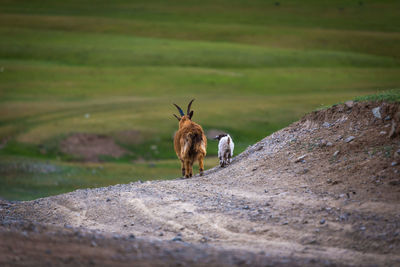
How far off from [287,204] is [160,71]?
148 ft

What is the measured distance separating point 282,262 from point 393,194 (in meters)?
3.65

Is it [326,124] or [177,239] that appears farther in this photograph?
[326,124]

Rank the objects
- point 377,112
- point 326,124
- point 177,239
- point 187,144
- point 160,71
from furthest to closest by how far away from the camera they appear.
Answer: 1. point 160,71
2. point 187,144
3. point 326,124
4. point 377,112
5. point 177,239

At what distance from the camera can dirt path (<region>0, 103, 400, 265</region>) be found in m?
8.98

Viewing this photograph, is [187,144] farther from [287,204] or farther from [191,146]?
[287,204]

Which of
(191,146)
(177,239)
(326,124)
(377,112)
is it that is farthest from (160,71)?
(177,239)

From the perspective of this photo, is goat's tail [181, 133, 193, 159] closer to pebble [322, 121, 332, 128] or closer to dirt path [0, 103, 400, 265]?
dirt path [0, 103, 400, 265]

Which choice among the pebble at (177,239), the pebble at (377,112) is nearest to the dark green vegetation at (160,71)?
the pebble at (377,112)

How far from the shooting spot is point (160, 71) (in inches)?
2156

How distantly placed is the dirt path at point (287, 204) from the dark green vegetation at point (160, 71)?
39.4 feet

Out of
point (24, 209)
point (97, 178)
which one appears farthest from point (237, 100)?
point (24, 209)

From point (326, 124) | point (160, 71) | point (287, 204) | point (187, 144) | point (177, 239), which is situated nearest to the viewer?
point (177, 239)

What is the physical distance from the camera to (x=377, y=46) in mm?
71812

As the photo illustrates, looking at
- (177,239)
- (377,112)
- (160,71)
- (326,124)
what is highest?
(160,71)
